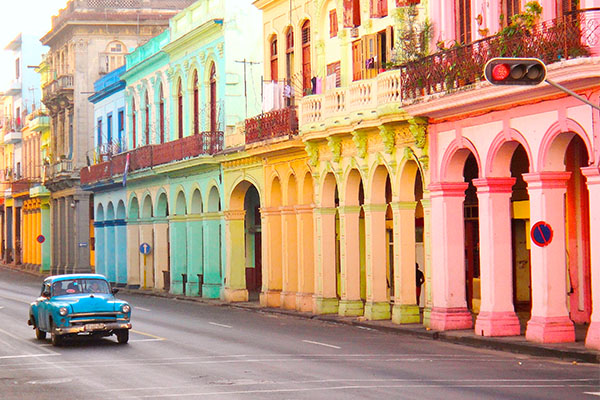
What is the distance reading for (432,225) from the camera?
26.7 metres

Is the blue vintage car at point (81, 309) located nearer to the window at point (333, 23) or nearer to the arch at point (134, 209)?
the window at point (333, 23)

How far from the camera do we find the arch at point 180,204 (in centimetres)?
4688

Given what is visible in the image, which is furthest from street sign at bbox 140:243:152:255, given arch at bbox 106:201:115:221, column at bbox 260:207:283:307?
column at bbox 260:207:283:307

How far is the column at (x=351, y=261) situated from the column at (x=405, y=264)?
297 centimetres

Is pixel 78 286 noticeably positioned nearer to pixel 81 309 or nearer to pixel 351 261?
pixel 81 309

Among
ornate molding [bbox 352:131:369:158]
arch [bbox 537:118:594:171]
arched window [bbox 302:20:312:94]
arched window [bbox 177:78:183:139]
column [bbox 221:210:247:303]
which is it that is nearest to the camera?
arch [bbox 537:118:594:171]

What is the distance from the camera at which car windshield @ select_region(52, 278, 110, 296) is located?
24.3m

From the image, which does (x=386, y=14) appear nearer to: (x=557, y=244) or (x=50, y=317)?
(x=557, y=244)

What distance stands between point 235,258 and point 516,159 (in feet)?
47.4

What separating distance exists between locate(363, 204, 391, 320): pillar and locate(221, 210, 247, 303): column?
Answer: 38.0 feet

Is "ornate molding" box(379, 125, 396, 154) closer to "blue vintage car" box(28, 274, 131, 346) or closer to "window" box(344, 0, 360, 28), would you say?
"window" box(344, 0, 360, 28)

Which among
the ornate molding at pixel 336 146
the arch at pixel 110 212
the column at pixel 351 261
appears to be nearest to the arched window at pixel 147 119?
the arch at pixel 110 212

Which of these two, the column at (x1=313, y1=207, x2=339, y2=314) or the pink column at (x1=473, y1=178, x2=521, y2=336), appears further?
the column at (x1=313, y1=207, x2=339, y2=314)

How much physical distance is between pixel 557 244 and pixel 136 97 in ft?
109
